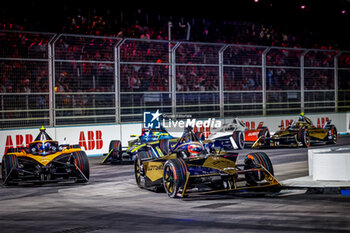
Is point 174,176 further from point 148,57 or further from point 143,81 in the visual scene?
point 148,57

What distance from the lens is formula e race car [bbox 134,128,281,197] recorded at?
1070cm

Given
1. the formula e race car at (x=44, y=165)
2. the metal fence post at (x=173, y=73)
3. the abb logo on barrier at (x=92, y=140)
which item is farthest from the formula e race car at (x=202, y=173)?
the metal fence post at (x=173, y=73)

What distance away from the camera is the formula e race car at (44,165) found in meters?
13.9

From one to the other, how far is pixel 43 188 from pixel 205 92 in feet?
45.5

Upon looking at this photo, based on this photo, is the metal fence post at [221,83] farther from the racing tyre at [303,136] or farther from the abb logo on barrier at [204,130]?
the racing tyre at [303,136]

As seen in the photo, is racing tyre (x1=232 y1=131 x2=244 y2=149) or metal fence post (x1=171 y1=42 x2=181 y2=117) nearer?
racing tyre (x1=232 y1=131 x2=244 y2=149)

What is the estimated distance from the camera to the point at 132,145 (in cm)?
1919

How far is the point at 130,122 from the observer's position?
942 inches

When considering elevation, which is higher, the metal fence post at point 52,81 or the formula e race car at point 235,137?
the metal fence post at point 52,81

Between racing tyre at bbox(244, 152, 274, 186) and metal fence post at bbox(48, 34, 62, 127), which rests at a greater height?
metal fence post at bbox(48, 34, 62, 127)

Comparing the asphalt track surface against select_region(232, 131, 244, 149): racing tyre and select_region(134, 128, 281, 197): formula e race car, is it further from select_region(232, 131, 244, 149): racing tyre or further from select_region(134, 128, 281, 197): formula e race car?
select_region(232, 131, 244, 149): racing tyre

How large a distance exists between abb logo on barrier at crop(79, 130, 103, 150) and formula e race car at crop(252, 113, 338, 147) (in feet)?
19.9

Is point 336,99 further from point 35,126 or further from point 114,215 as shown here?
point 114,215

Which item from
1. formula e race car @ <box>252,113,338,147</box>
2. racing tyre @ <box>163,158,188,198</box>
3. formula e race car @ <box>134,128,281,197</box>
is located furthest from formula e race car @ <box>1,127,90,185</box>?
formula e race car @ <box>252,113,338,147</box>
